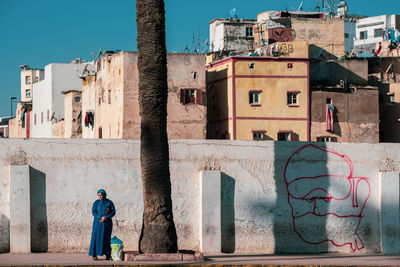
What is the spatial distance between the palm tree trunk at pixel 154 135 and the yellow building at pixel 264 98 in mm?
31863

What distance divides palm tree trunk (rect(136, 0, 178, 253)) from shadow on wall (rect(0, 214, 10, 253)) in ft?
10.7

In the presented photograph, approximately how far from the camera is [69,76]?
2864 inches

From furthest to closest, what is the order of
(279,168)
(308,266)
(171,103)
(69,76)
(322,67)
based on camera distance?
(69,76), (322,67), (171,103), (279,168), (308,266)

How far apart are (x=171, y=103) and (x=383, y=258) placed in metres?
29.0

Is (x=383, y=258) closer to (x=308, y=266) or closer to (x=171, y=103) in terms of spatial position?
(x=308, y=266)

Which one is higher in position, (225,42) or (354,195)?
(225,42)

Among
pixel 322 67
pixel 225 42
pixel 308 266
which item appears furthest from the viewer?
pixel 225 42

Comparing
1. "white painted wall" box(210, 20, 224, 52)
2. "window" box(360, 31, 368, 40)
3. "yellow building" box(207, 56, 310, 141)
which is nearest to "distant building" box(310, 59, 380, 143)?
"yellow building" box(207, 56, 310, 141)

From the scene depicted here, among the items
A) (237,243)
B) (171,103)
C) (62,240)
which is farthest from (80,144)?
(171,103)

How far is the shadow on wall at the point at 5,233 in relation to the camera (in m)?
18.0

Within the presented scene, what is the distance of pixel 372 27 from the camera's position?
97688mm

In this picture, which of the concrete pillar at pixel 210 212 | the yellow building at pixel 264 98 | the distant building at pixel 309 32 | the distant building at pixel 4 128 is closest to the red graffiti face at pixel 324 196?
the concrete pillar at pixel 210 212

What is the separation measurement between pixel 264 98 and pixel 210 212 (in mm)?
31002

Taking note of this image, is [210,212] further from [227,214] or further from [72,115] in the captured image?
[72,115]
